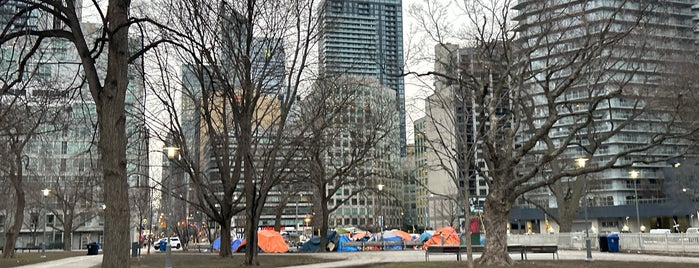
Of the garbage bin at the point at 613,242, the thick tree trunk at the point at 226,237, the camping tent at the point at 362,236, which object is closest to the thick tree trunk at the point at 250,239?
the thick tree trunk at the point at 226,237

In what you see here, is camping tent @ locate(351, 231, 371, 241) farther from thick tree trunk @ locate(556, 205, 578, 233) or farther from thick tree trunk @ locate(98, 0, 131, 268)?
thick tree trunk @ locate(98, 0, 131, 268)

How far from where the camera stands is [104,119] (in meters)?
8.80

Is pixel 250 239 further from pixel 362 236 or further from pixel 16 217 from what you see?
pixel 362 236

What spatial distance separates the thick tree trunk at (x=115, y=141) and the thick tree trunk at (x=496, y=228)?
47.6 feet

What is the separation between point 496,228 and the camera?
803 inches

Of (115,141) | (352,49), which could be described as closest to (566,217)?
(352,49)

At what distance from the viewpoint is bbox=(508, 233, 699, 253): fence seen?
2841 cm

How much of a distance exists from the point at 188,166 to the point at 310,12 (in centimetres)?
974

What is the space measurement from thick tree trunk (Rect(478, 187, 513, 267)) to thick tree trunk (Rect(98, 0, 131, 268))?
14523mm

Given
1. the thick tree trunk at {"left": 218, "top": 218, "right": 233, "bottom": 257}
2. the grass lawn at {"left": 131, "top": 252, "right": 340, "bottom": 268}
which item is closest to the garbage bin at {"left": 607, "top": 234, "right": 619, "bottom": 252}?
the grass lawn at {"left": 131, "top": 252, "right": 340, "bottom": 268}

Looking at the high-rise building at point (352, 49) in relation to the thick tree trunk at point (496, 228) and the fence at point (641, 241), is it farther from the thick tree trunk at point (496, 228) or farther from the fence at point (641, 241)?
the fence at point (641, 241)

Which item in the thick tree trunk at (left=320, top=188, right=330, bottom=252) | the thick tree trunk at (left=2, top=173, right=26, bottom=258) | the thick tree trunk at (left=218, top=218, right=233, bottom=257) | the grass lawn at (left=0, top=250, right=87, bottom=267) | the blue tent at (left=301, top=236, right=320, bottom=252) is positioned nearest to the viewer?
the thick tree trunk at (left=218, top=218, right=233, bottom=257)

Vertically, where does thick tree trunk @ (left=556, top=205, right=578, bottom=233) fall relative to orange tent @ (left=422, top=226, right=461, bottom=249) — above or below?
above

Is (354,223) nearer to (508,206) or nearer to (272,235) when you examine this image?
(272,235)
